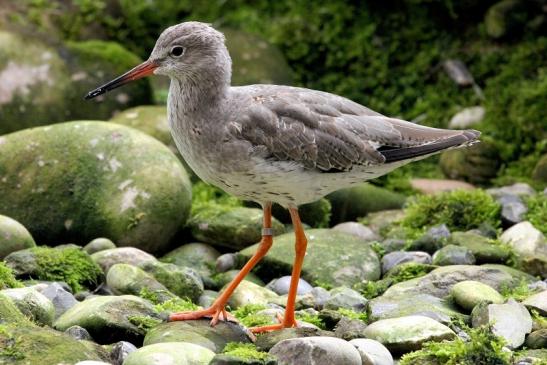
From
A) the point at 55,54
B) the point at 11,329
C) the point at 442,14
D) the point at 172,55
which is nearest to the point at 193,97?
the point at 172,55

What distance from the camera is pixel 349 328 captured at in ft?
23.8

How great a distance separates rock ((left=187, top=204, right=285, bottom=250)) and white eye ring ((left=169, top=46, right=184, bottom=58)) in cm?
293

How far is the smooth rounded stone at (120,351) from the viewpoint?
6441mm

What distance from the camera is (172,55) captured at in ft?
24.5

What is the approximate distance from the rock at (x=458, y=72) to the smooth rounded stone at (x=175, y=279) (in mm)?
6308

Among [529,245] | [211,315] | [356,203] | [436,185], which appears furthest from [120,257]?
[436,185]

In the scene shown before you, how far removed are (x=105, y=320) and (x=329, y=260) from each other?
3082 mm

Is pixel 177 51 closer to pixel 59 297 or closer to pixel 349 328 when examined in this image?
pixel 59 297

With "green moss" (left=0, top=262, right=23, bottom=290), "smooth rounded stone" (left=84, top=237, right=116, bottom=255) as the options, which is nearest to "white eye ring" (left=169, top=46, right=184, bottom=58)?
"green moss" (left=0, top=262, right=23, bottom=290)

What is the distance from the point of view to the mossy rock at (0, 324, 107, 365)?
5773 millimetres

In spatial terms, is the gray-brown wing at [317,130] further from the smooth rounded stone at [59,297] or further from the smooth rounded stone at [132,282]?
the smooth rounded stone at [59,297]

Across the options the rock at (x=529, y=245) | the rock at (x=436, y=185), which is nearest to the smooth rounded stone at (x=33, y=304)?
the rock at (x=529, y=245)

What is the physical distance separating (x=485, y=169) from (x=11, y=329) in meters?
7.74

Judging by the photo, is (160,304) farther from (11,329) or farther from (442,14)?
(442,14)
